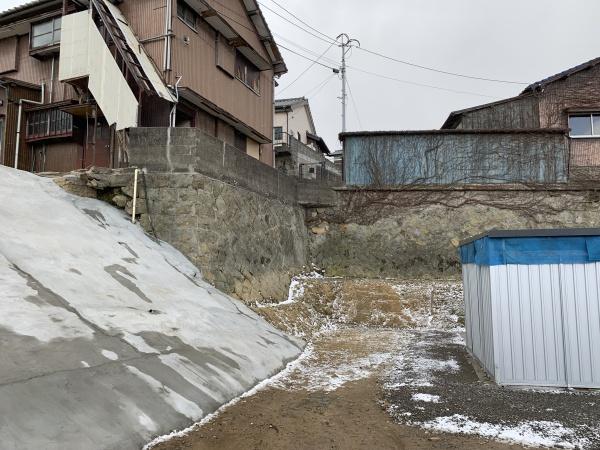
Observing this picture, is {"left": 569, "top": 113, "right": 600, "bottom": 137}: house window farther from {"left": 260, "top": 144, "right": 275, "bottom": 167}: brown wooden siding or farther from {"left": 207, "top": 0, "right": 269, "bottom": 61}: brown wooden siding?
{"left": 207, "top": 0, "right": 269, "bottom": 61}: brown wooden siding

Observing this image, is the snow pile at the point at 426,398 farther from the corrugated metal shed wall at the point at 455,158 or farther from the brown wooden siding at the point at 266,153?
the brown wooden siding at the point at 266,153

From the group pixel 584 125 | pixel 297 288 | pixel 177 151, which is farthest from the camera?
pixel 584 125

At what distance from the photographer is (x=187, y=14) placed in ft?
42.3

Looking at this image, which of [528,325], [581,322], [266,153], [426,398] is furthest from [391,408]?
[266,153]

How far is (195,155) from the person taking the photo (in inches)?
337

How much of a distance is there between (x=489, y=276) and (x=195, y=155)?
5468 mm

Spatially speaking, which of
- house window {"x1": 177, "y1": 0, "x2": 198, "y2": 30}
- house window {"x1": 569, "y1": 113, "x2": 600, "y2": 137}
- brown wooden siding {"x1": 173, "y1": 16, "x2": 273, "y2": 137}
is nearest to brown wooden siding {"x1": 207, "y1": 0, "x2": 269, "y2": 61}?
house window {"x1": 177, "y1": 0, "x2": 198, "y2": 30}

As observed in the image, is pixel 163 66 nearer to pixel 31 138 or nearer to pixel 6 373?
pixel 31 138

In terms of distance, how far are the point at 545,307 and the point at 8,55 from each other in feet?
52.8

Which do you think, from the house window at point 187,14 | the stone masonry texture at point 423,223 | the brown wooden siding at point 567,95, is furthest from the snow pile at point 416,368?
the brown wooden siding at point 567,95

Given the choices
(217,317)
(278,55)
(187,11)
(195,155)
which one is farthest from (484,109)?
(217,317)

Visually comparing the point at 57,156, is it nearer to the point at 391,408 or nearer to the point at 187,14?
the point at 187,14

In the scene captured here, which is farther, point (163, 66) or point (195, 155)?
point (163, 66)

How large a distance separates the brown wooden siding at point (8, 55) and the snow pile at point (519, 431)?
50.8 feet
